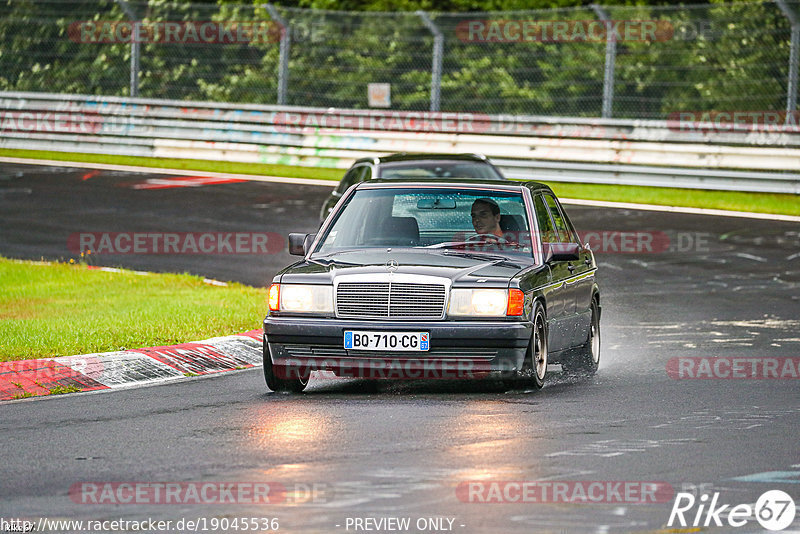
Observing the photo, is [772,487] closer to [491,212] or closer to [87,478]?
[87,478]

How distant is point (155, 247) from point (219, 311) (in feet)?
20.9

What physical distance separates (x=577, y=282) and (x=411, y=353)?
2172 mm

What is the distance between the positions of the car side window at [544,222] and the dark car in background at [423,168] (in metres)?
7.28

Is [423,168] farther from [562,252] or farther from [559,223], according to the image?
[562,252]

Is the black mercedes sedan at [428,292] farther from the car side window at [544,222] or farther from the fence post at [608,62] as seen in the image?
the fence post at [608,62]

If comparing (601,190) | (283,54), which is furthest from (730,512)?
(283,54)

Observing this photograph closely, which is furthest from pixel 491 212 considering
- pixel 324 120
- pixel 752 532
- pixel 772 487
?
pixel 324 120

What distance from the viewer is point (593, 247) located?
19688 mm

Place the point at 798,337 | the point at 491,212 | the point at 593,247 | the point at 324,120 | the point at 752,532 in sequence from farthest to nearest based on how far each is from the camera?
the point at 324,120
the point at 593,247
the point at 798,337
the point at 491,212
the point at 752,532

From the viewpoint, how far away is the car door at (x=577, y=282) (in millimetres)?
11039

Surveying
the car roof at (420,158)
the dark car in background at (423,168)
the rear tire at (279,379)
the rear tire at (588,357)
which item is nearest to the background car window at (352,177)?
the dark car in background at (423,168)

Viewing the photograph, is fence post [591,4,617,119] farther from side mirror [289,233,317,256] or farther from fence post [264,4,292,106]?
side mirror [289,233,317,256]

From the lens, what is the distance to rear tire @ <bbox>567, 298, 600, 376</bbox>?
37.1 ft

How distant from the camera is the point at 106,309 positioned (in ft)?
46.4
